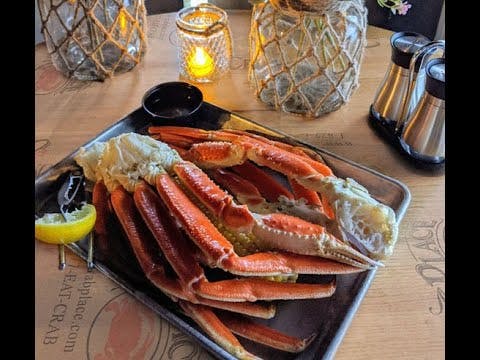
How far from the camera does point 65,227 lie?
81cm

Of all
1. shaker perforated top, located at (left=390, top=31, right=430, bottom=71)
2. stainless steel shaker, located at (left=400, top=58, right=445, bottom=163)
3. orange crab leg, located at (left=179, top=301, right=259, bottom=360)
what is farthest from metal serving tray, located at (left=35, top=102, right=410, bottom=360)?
shaker perforated top, located at (left=390, top=31, right=430, bottom=71)

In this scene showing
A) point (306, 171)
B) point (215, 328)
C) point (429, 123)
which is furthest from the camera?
point (429, 123)

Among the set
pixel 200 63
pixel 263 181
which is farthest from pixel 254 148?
pixel 200 63

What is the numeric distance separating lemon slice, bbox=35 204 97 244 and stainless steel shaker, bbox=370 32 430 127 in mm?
650

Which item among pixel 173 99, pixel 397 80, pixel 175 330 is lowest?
pixel 175 330

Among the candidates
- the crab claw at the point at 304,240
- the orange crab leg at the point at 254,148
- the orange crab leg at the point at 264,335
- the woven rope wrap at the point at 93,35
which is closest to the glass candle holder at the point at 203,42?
the woven rope wrap at the point at 93,35

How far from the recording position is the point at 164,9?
178cm

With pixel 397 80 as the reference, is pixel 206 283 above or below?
below

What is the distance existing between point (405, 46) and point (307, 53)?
20cm

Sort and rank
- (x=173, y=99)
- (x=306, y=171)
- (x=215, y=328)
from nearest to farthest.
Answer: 1. (x=215, y=328)
2. (x=306, y=171)
3. (x=173, y=99)

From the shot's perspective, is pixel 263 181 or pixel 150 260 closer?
pixel 150 260

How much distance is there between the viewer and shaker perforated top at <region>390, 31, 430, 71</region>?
102cm

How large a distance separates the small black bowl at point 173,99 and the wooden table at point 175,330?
0.30ft

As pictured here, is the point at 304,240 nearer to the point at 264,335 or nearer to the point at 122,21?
the point at 264,335
